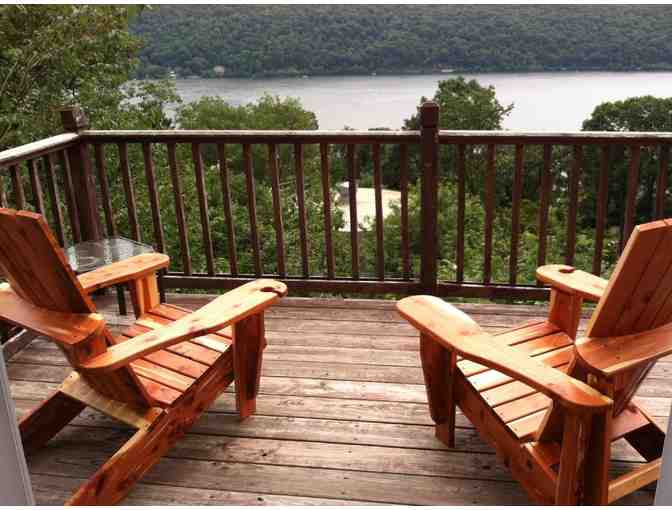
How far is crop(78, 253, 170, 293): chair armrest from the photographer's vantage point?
247 cm

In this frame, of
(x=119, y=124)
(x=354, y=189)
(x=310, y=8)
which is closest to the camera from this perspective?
(x=354, y=189)

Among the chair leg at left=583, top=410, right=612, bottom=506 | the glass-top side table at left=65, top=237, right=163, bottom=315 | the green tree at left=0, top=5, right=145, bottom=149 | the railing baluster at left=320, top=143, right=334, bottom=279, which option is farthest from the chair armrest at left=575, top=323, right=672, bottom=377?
the green tree at left=0, top=5, right=145, bottom=149

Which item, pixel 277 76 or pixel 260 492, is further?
pixel 277 76

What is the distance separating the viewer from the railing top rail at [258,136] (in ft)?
11.0

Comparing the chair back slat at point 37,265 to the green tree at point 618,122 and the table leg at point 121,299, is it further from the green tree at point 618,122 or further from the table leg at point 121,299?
the green tree at point 618,122

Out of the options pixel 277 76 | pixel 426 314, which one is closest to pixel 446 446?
pixel 426 314

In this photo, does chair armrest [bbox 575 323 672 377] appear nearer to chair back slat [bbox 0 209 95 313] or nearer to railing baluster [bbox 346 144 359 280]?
chair back slat [bbox 0 209 95 313]

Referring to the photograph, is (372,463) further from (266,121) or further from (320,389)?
(266,121)

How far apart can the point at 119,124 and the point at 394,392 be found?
33.1 feet

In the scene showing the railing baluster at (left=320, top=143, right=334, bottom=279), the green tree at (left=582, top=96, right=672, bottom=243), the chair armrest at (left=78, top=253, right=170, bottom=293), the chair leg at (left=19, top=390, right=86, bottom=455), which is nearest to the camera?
the chair leg at (left=19, top=390, right=86, bottom=455)

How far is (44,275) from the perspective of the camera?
6.29 feet

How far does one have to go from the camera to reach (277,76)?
14.5 feet

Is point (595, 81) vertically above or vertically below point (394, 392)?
above

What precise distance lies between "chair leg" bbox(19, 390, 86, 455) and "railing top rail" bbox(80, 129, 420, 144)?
1663mm
